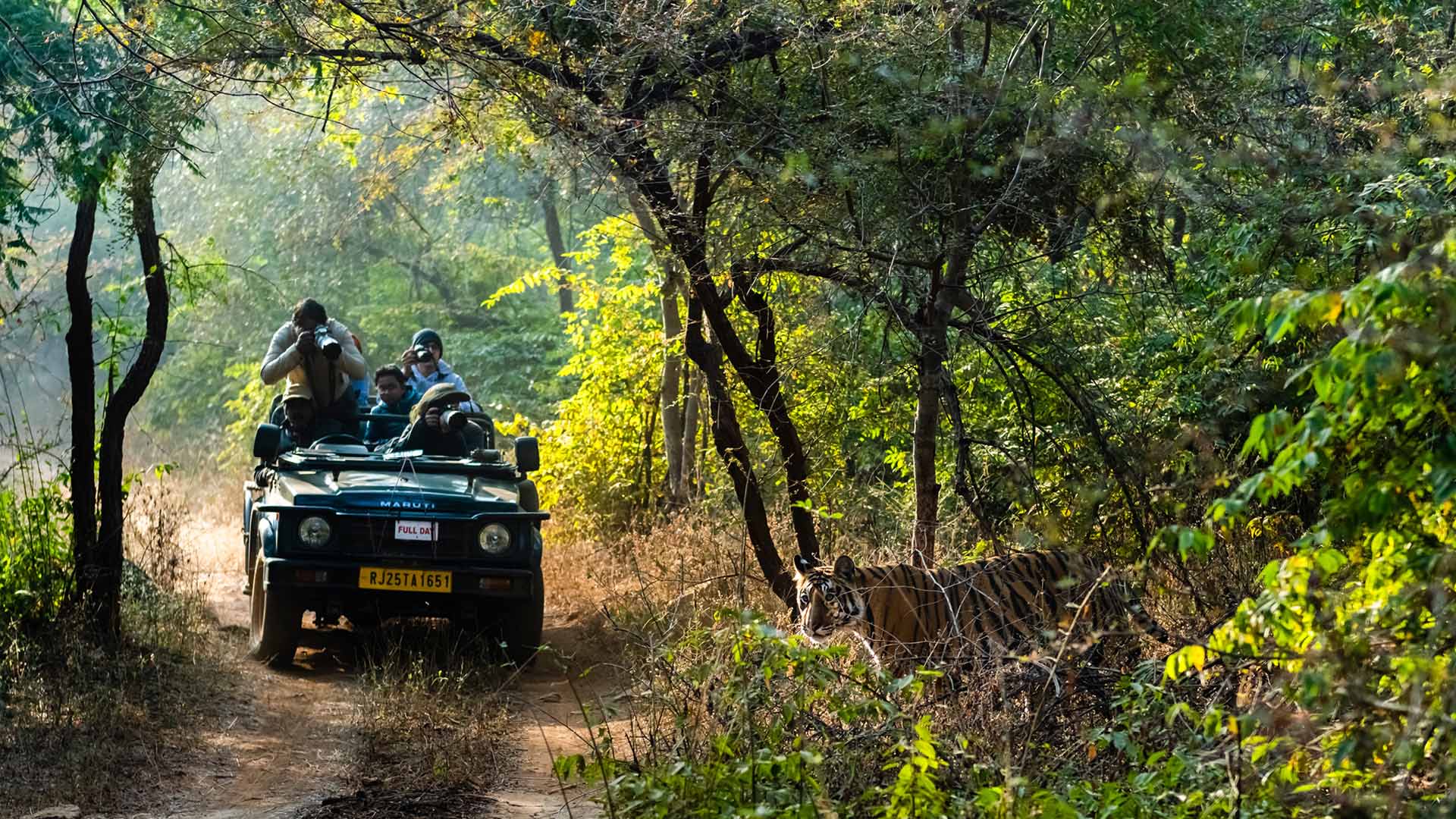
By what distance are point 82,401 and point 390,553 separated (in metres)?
1.88

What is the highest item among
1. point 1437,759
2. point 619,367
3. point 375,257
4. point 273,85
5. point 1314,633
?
point 375,257

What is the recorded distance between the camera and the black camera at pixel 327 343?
10.3 metres

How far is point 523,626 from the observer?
9.01 metres

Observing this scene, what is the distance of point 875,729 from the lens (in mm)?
5320

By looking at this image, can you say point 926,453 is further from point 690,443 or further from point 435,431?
point 690,443

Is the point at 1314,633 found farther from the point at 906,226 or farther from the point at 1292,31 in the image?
the point at 1292,31

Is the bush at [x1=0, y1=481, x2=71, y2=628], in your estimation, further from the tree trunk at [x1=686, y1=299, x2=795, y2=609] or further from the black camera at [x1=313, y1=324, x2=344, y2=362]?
the tree trunk at [x1=686, y1=299, x2=795, y2=609]

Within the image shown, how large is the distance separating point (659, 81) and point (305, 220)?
2115cm

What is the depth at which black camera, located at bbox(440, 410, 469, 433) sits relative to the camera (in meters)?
9.80

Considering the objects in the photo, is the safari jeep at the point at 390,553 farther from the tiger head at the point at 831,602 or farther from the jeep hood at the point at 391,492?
the tiger head at the point at 831,602

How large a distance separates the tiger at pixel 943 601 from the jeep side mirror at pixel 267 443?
4.03 metres

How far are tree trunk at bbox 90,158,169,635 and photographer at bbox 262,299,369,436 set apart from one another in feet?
5.94

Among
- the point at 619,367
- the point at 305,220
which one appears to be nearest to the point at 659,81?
the point at 619,367

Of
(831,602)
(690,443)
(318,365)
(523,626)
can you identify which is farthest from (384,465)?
(690,443)
